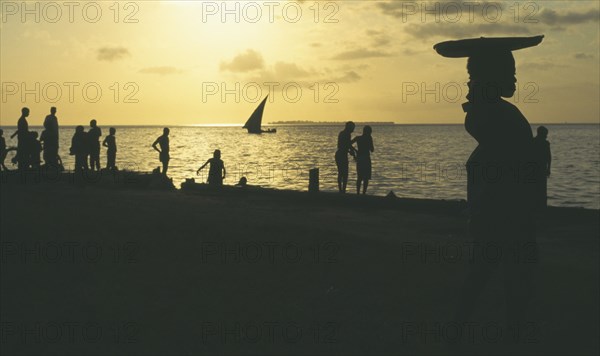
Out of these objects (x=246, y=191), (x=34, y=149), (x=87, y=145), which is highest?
(x=87, y=145)

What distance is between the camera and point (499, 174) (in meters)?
5.27

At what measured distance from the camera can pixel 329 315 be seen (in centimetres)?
750

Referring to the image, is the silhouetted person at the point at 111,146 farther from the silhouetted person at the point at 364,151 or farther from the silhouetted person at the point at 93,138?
the silhouetted person at the point at 364,151

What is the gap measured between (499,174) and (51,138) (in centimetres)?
1982

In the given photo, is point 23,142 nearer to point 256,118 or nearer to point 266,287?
point 266,287

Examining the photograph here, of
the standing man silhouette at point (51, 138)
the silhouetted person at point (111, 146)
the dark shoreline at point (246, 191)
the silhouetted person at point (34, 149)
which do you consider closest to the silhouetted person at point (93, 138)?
the silhouetted person at point (111, 146)

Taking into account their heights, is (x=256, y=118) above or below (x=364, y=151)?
above

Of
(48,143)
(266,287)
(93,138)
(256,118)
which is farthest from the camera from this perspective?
(256,118)

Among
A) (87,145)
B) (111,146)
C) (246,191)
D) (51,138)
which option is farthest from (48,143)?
(246,191)

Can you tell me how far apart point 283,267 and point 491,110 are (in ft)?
15.6

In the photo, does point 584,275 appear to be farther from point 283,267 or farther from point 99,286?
point 99,286

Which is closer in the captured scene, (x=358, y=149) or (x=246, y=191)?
(x=358, y=149)

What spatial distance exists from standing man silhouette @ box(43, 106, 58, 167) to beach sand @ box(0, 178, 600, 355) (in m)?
8.62

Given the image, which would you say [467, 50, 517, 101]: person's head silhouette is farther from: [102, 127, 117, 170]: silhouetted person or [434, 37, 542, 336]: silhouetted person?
[102, 127, 117, 170]: silhouetted person
